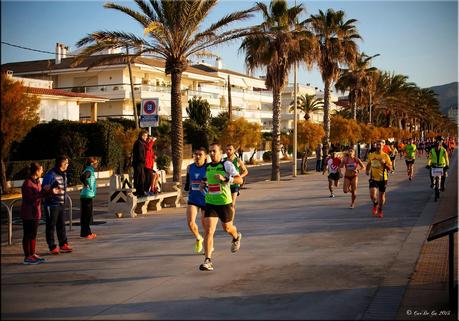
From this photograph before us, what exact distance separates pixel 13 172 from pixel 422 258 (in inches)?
863

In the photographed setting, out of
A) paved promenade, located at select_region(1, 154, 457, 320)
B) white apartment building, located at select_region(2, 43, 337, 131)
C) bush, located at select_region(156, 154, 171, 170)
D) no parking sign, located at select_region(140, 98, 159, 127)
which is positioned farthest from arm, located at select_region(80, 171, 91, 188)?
white apartment building, located at select_region(2, 43, 337, 131)

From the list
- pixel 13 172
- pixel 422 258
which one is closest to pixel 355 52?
pixel 13 172

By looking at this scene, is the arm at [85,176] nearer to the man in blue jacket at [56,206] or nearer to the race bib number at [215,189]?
the man in blue jacket at [56,206]

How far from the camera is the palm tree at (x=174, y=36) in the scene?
18.9m

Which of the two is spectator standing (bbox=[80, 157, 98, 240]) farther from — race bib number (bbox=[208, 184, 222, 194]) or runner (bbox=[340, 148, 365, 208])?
runner (bbox=[340, 148, 365, 208])

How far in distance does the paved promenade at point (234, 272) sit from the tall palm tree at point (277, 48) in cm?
1404

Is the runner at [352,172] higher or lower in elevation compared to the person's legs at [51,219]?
higher

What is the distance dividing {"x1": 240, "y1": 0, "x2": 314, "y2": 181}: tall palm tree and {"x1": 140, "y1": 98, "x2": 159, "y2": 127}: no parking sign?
10.0 metres

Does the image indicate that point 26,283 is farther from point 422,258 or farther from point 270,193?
point 270,193

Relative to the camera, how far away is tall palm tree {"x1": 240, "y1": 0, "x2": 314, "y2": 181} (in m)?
27.0

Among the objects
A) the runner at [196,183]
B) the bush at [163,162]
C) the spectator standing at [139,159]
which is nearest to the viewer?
the runner at [196,183]

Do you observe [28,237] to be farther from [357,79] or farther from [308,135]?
[357,79]

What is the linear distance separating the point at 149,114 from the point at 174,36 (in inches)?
124

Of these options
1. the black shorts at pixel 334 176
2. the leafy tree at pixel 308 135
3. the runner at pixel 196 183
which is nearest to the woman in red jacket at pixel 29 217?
the runner at pixel 196 183
